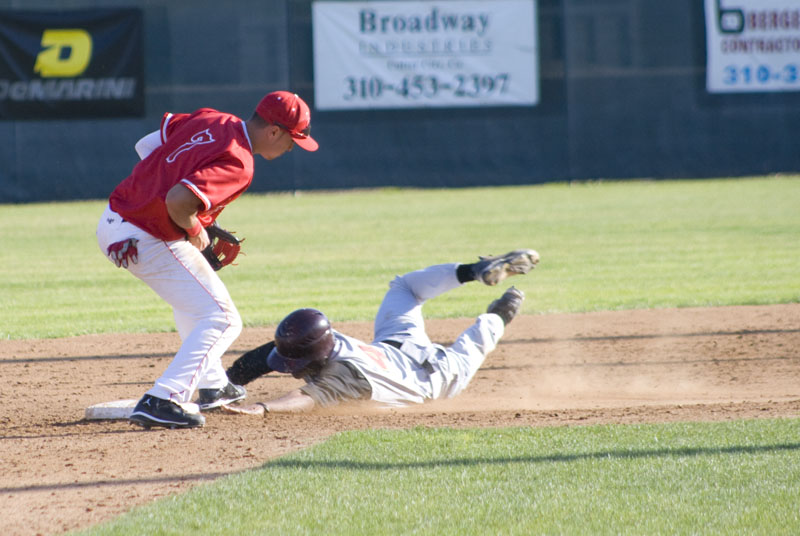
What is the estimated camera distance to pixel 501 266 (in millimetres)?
5488

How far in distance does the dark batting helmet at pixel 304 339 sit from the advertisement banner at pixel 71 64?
55.8 feet

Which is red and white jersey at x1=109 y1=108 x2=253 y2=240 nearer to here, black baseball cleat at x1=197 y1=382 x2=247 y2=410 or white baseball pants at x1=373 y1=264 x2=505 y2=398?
black baseball cleat at x1=197 y1=382 x2=247 y2=410

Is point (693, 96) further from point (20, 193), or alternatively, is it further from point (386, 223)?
point (20, 193)

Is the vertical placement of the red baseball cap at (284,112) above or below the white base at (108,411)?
above

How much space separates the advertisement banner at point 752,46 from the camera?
70.2ft

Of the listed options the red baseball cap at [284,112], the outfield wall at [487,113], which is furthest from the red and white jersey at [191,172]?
the outfield wall at [487,113]

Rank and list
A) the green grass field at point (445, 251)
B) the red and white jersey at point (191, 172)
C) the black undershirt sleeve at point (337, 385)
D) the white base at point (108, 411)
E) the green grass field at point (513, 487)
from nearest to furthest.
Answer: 1. the green grass field at point (513, 487)
2. the red and white jersey at point (191, 172)
3. the black undershirt sleeve at point (337, 385)
4. the white base at point (108, 411)
5. the green grass field at point (445, 251)

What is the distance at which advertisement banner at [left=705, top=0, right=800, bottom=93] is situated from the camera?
2141 cm

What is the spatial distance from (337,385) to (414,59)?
55.1ft

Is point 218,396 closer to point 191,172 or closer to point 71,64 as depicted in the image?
point 191,172

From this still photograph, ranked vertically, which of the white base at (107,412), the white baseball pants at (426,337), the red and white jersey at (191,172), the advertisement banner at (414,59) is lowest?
the white base at (107,412)

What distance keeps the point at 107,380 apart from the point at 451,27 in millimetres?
16261

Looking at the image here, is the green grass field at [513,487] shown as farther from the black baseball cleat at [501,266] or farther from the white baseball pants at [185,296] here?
the black baseball cleat at [501,266]

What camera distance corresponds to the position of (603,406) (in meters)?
5.66
